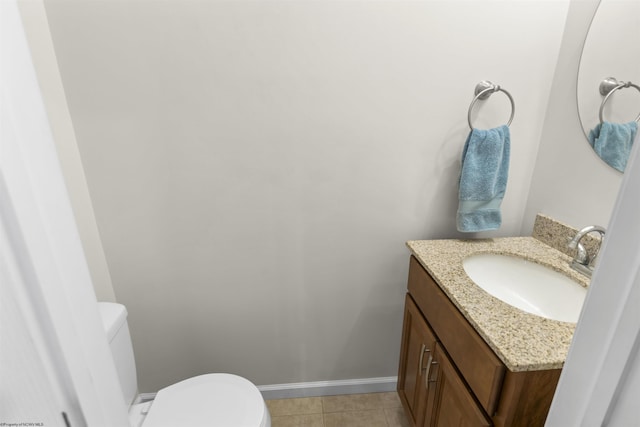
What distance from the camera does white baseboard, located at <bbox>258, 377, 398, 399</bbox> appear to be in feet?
5.39

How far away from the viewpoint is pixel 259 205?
1325mm

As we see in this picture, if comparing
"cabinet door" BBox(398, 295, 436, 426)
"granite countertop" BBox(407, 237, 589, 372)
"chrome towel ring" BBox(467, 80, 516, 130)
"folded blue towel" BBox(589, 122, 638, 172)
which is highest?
"chrome towel ring" BBox(467, 80, 516, 130)

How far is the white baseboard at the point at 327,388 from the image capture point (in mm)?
1643

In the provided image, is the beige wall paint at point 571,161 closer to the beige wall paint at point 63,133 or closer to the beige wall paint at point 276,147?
the beige wall paint at point 276,147

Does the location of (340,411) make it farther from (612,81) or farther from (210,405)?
(612,81)

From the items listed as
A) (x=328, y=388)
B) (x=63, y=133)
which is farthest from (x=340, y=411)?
(x=63, y=133)

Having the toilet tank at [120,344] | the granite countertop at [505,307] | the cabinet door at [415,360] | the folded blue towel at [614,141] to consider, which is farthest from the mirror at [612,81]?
the toilet tank at [120,344]

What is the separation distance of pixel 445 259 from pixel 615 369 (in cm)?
79

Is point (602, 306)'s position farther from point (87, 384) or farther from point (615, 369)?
point (87, 384)

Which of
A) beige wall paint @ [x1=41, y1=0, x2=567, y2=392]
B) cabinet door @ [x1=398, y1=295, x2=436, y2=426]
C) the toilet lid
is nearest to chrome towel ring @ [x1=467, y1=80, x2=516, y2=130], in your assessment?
beige wall paint @ [x1=41, y1=0, x2=567, y2=392]

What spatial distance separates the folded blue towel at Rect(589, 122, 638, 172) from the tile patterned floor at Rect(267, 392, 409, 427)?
1.39 metres

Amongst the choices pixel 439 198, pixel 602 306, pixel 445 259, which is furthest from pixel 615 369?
pixel 439 198

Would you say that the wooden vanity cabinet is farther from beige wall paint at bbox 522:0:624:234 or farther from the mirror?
the mirror

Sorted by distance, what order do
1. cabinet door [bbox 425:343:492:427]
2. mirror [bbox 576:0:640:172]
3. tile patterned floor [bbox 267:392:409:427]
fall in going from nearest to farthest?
cabinet door [bbox 425:343:492:427]
mirror [bbox 576:0:640:172]
tile patterned floor [bbox 267:392:409:427]
